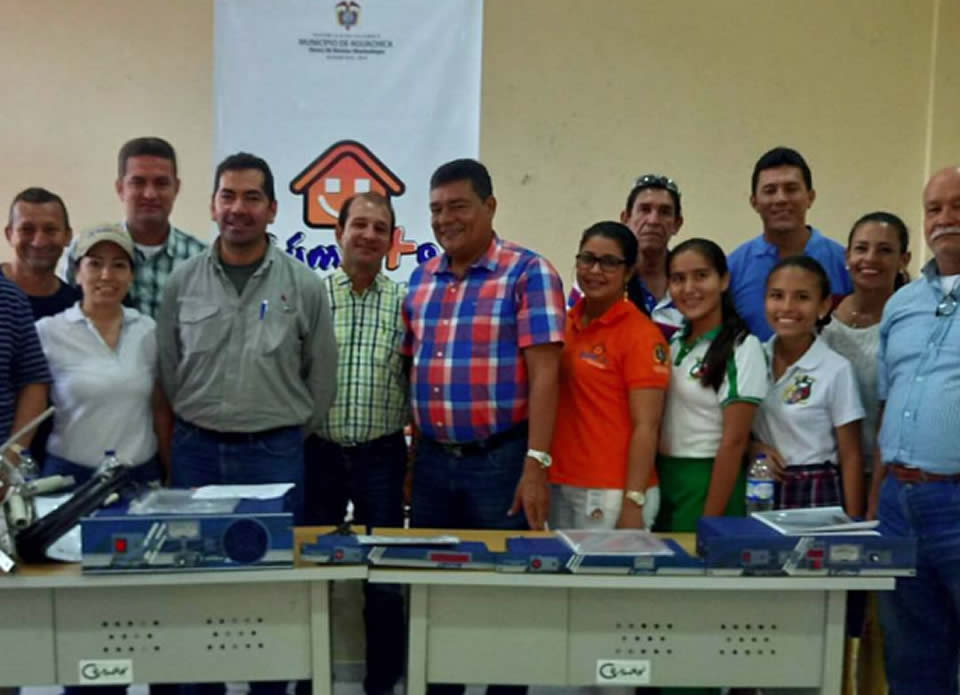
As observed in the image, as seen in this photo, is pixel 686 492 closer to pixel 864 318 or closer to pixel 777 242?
pixel 864 318

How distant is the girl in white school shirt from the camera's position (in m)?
2.04

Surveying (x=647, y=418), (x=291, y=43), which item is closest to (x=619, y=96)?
(x=291, y=43)

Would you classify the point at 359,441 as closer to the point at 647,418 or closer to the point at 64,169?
the point at 647,418

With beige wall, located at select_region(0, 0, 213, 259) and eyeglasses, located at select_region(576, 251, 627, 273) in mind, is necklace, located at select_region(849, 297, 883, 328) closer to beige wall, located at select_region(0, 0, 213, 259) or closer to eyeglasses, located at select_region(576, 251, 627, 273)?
eyeglasses, located at select_region(576, 251, 627, 273)

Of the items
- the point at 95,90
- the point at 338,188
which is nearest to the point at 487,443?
the point at 338,188

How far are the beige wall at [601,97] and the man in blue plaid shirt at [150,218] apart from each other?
4.23ft

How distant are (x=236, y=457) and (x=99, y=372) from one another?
445mm

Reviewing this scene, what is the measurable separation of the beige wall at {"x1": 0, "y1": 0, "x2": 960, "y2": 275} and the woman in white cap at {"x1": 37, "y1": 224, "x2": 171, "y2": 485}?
1710 mm

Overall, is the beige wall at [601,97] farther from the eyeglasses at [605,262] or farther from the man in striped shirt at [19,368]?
the man in striped shirt at [19,368]

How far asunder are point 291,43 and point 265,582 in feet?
8.84

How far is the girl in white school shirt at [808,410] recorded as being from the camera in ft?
6.68

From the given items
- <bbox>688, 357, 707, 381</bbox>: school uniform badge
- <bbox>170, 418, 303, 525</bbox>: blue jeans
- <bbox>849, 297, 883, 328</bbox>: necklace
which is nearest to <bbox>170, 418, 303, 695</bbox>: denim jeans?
<bbox>170, 418, 303, 525</bbox>: blue jeans

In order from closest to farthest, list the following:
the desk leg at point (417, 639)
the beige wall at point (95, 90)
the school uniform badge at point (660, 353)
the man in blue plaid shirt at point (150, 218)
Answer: the desk leg at point (417, 639) → the school uniform badge at point (660, 353) → the man in blue plaid shirt at point (150, 218) → the beige wall at point (95, 90)

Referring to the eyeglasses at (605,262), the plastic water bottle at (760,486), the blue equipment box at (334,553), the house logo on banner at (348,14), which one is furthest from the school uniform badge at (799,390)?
the house logo on banner at (348,14)
